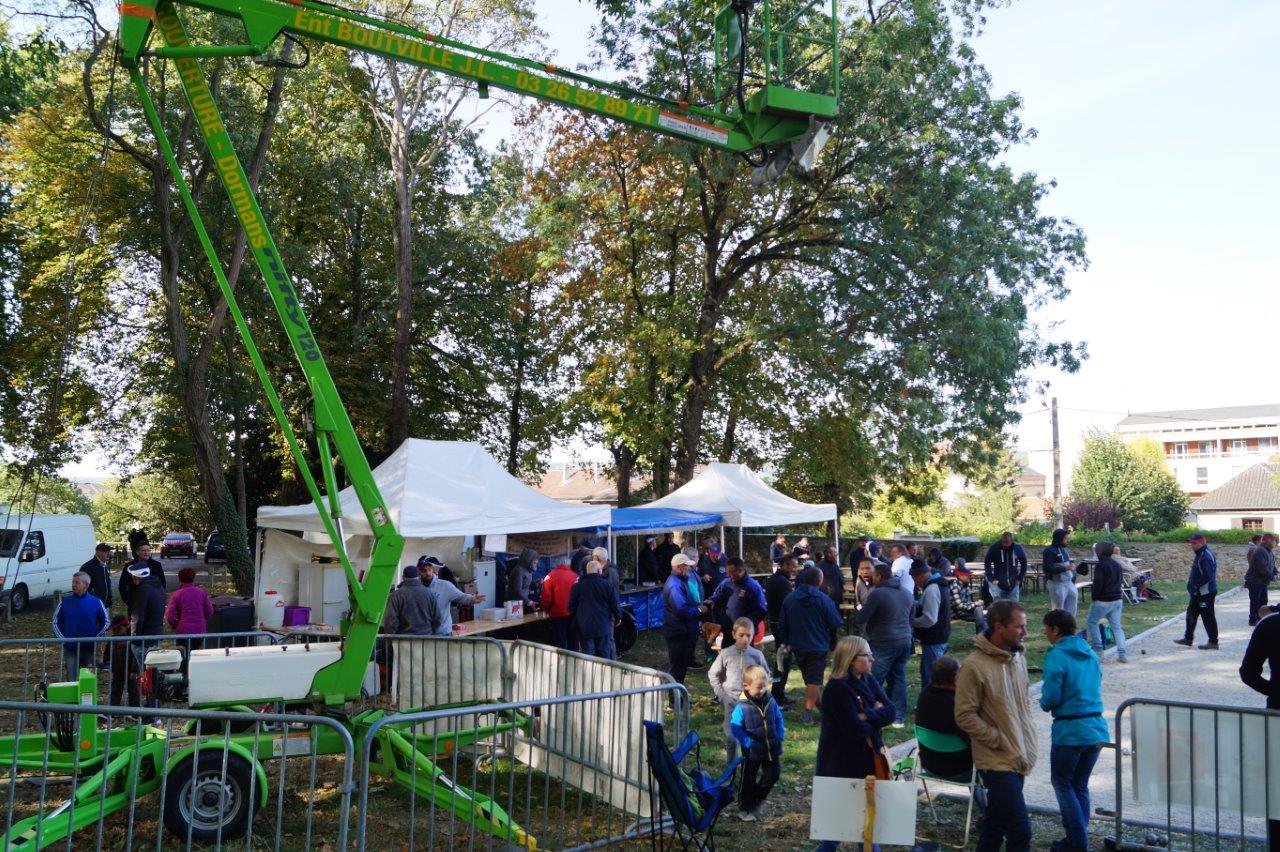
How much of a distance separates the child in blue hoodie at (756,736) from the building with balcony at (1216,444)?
254 feet

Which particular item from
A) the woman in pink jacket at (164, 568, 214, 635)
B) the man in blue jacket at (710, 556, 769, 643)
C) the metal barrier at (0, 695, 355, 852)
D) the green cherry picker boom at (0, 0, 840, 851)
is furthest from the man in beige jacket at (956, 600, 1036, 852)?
the woman in pink jacket at (164, 568, 214, 635)

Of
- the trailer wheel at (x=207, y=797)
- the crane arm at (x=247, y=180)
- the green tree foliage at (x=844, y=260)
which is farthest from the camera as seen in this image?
the green tree foliage at (x=844, y=260)

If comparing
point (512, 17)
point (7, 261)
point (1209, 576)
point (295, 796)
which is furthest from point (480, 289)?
point (295, 796)

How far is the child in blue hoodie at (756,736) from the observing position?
20.4 feet

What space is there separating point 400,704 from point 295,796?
4.50 ft

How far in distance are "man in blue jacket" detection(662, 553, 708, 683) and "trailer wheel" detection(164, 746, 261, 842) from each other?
5.20 m

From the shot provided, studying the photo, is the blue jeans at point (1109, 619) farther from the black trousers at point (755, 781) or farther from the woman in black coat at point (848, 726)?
the woman in black coat at point (848, 726)

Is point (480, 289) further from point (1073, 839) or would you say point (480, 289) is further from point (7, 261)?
point (1073, 839)

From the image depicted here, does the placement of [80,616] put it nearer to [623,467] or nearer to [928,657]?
[928,657]

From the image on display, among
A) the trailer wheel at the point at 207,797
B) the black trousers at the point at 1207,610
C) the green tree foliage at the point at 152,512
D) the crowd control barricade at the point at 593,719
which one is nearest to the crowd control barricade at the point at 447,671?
the crowd control barricade at the point at 593,719

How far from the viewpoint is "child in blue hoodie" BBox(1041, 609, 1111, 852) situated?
18.1 feet

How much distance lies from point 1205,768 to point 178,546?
138ft

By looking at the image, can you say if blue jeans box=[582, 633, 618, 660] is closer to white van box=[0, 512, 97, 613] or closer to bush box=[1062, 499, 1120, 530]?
white van box=[0, 512, 97, 613]

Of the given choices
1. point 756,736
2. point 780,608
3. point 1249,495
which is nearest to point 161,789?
point 756,736
